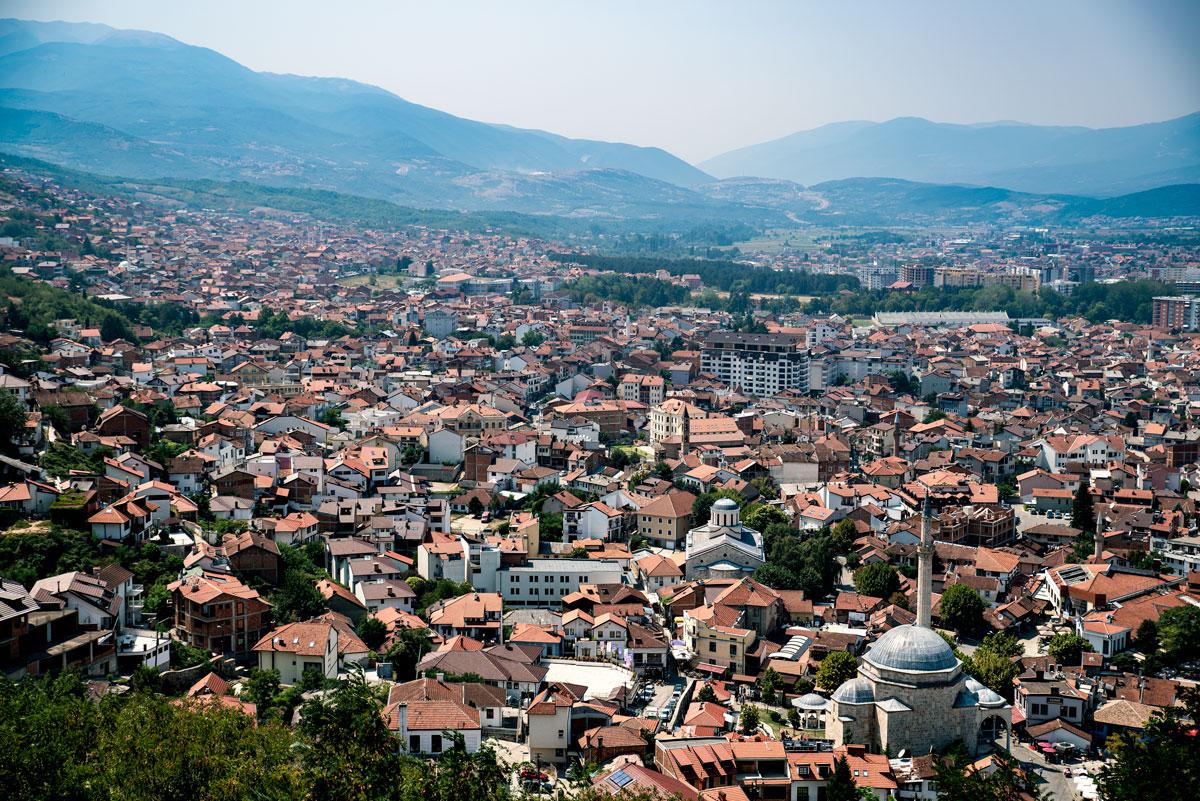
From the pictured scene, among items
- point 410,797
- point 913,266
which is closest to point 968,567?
point 410,797

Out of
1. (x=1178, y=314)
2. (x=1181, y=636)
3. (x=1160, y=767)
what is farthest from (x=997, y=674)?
(x=1178, y=314)

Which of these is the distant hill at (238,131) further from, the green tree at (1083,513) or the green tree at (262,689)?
the green tree at (262,689)

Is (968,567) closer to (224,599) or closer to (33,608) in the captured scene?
(224,599)

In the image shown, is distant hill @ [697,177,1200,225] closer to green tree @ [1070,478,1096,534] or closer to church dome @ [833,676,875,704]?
green tree @ [1070,478,1096,534]

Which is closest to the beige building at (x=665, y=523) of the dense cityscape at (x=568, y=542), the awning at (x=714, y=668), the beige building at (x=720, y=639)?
the dense cityscape at (x=568, y=542)

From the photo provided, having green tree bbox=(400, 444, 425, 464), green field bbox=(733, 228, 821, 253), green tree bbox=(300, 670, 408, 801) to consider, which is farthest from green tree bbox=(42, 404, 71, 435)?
green field bbox=(733, 228, 821, 253)

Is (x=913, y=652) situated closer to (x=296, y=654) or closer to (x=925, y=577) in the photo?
(x=925, y=577)

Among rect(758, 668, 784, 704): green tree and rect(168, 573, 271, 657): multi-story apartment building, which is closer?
rect(168, 573, 271, 657): multi-story apartment building
